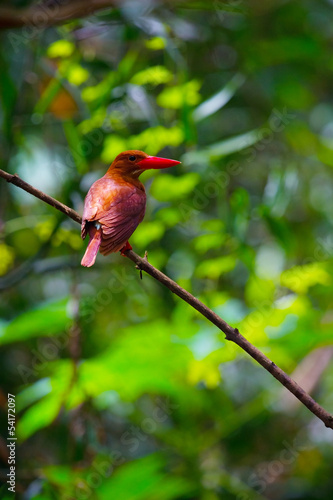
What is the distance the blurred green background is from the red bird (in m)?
0.46

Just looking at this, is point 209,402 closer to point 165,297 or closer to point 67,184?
point 165,297

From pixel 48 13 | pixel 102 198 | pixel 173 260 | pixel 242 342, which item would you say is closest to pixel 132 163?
pixel 102 198

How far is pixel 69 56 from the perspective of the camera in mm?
2586

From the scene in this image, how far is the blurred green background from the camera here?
2109 millimetres

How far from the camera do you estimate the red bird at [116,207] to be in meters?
1.49

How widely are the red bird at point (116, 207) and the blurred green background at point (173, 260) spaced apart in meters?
0.46

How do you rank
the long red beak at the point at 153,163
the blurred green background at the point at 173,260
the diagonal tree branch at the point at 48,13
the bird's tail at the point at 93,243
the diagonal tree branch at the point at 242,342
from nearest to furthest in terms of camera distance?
the diagonal tree branch at the point at 242,342, the bird's tail at the point at 93,243, the long red beak at the point at 153,163, the blurred green background at the point at 173,260, the diagonal tree branch at the point at 48,13

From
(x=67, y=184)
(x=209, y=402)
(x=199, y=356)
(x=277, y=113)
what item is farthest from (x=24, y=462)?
(x=277, y=113)

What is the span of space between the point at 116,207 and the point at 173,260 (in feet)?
2.67

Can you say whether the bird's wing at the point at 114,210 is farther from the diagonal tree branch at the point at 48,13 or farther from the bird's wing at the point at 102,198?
the diagonal tree branch at the point at 48,13

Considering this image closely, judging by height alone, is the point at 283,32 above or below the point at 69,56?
below

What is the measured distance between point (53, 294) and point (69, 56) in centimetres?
142
